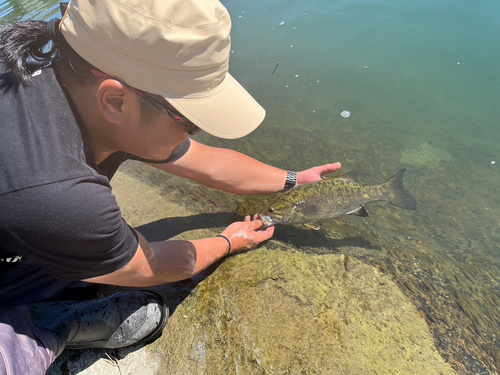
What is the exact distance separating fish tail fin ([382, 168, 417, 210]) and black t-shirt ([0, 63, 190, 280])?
3.73 metres

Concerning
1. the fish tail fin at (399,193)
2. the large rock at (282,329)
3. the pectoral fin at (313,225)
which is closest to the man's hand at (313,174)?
the pectoral fin at (313,225)

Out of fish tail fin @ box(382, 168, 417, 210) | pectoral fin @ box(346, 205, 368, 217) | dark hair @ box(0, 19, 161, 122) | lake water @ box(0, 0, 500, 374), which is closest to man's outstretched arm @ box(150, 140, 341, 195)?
lake water @ box(0, 0, 500, 374)

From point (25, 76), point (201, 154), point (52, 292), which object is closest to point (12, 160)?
point (25, 76)

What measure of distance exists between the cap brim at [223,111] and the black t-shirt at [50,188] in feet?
1.82

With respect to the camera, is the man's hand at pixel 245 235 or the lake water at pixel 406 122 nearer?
the man's hand at pixel 245 235

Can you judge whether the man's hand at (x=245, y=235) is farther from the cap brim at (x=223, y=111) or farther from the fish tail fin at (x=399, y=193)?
the fish tail fin at (x=399, y=193)

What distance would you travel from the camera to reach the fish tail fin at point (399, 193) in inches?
178

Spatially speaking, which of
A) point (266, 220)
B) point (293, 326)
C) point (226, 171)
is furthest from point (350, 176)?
point (293, 326)

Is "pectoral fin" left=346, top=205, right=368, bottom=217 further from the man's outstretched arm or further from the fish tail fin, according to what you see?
the man's outstretched arm

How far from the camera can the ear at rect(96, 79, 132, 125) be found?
5.45ft

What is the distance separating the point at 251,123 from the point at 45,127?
3.45ft

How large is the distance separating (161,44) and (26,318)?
1.79 metres

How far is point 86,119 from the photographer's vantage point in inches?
72.8

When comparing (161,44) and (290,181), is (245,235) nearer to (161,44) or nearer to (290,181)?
(290,181)
